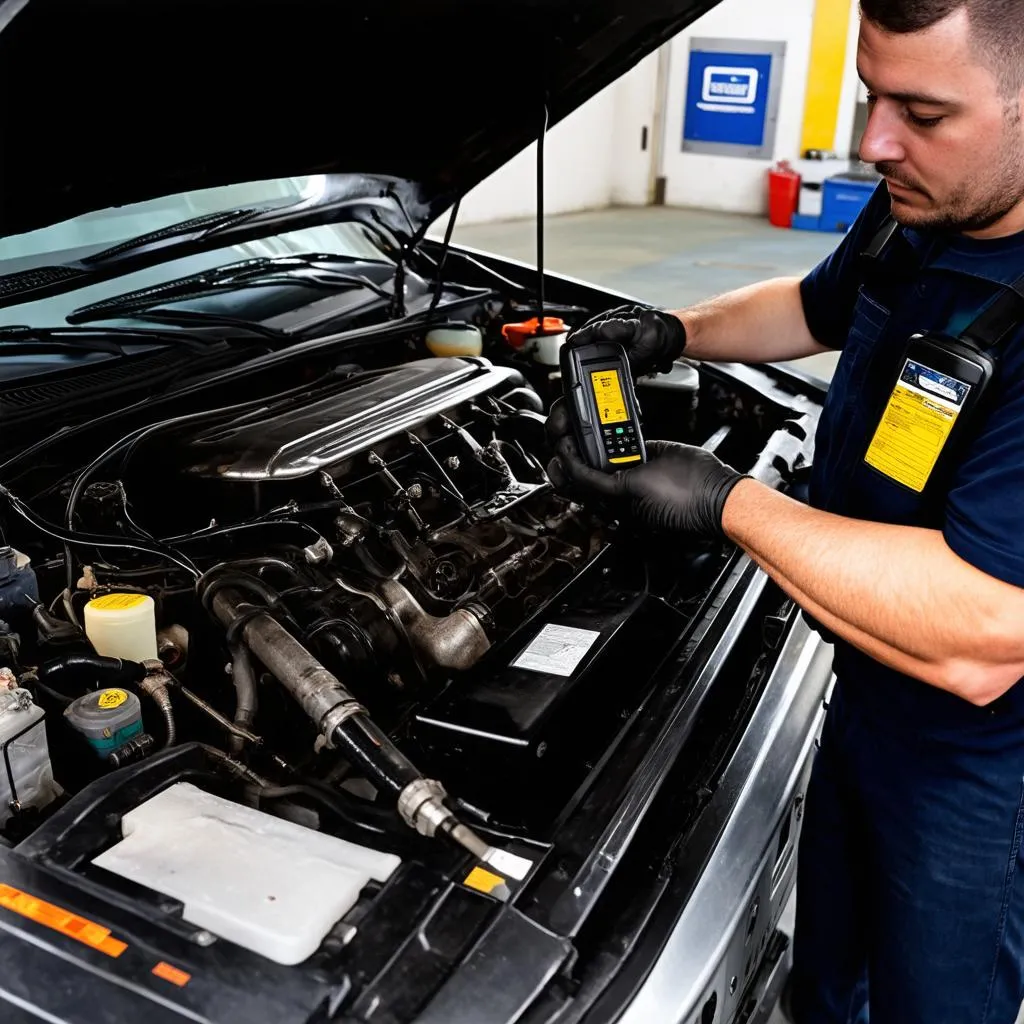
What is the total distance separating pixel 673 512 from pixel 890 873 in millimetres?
538

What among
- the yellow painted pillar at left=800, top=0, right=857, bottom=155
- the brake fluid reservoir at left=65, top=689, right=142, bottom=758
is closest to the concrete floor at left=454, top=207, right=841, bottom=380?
the yellow painted pillar at left=800, top=0, right=857, bottom=155

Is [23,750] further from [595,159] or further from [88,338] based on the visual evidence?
[595,159]

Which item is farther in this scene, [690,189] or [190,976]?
[690,189]

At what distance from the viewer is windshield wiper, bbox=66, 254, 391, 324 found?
1727 mm

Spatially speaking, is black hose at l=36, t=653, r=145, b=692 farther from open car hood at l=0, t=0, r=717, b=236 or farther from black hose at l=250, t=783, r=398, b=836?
open car hood at l=0, t=0, r=717, b=236

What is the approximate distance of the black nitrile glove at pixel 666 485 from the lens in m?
1.28

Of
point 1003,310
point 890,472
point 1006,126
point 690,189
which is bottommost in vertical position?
point 690,189

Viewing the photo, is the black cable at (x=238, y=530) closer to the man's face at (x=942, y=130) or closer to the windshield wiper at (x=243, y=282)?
the windshield wiper at (x=243, y=282)

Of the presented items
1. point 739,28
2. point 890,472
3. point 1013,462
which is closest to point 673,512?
point 890,472

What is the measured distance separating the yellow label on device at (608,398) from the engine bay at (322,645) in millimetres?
146

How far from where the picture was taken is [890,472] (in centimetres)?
122

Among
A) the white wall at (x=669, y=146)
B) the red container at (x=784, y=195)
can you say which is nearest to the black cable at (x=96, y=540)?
the white wall at (x=669, y=146)

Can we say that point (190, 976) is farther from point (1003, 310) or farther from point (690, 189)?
point (690, 189)

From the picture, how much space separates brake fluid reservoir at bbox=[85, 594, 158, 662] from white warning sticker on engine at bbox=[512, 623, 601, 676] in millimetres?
420
